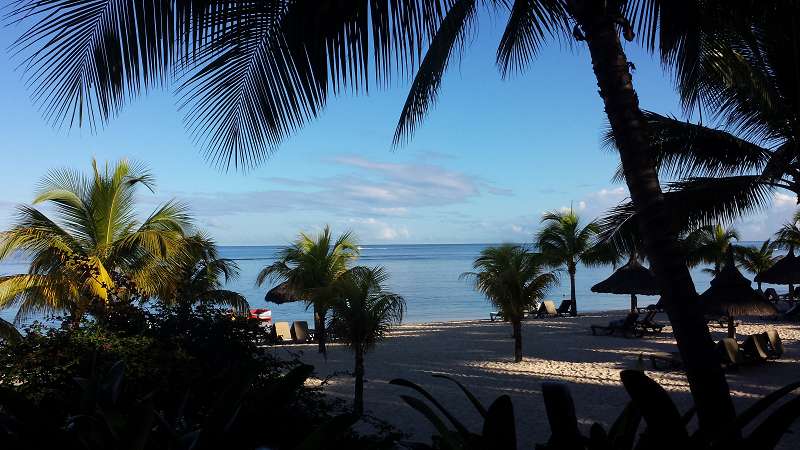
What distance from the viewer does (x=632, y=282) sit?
60.1 ft

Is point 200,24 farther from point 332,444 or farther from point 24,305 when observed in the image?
point 24,305

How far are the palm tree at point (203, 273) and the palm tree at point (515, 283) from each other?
17.0 ft

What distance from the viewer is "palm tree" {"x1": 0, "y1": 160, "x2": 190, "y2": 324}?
9156mm

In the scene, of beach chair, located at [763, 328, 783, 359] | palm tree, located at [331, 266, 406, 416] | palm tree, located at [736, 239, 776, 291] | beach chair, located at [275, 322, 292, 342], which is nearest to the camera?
palm tree, located at [331, 266, 406, 416]

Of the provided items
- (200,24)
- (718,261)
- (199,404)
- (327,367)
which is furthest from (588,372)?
(718,261)

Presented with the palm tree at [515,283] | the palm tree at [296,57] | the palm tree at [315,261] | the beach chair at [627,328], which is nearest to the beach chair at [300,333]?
the palm tree at [315,261]

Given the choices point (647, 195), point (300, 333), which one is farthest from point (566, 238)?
point (647, 195)

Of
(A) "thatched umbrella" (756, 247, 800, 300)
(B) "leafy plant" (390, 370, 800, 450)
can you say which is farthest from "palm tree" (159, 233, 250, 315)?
(A) "thatched umbrella" (756, 247, 800, 300)

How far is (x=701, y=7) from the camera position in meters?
3.98

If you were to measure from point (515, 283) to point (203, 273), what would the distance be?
334 inches

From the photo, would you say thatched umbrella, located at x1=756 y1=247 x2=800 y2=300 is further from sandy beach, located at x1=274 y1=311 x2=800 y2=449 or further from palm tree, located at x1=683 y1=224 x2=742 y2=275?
palm tree, located at x1=683 y1=224 x2=742 y2=275

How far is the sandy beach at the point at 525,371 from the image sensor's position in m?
8.64

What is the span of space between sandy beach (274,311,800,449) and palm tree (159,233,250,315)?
2451mm

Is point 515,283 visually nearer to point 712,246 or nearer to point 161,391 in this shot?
point 161,391
